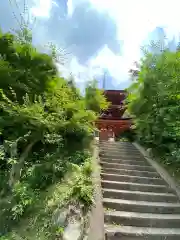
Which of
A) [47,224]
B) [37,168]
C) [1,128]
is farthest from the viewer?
[1,128]

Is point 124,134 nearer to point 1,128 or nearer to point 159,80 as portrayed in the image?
point 159,80

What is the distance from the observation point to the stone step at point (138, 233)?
3561 mm

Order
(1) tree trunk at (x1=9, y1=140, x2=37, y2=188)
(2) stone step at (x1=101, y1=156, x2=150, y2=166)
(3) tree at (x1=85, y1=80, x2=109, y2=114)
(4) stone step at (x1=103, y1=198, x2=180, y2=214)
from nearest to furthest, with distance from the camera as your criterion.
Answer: (1) tree trunk at (x1=9, y1=140, x2=37, y2=188)
(4) stone step at (x1=103, y1=198, x2=180, y2=214)
(2) stone step at (x1=101, y1=156, x2=150, y2=166)
(3) tree at (x1=85, y1=80, x2=109, y2=114)

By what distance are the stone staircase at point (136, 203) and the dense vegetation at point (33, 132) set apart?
0.63 metres

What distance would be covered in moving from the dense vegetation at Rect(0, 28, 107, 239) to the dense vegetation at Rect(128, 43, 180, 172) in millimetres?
1869

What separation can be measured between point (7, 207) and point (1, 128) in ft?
5.15

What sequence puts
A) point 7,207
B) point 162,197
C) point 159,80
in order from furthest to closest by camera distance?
point 159,80, point 162,197, point 7,207

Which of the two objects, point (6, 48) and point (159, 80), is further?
point (159, 80)

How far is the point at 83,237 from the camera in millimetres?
3119

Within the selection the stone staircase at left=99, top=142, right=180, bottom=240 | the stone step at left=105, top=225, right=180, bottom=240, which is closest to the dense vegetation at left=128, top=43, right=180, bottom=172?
the stone staircase at left=99, top=142, right=180, bottom=240

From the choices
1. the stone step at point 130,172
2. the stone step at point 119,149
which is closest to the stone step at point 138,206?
the stone step at point 130,172

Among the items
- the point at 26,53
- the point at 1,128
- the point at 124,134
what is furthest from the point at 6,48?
the point at 124,134

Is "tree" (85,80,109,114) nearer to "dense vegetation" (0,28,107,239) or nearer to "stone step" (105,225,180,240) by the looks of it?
"dense vegetation" (0,28,107,239)

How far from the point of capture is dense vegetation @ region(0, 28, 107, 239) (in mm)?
3607
